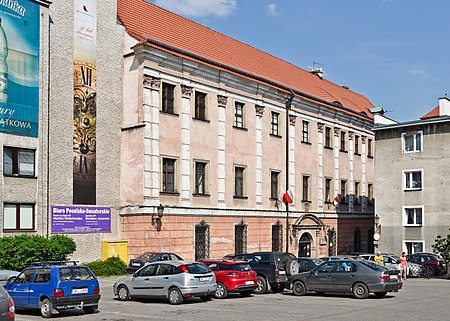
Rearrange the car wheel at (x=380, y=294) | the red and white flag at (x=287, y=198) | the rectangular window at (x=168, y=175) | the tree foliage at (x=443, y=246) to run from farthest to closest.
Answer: the red and white flag at (x=287, y=198)
the tree foliage at (x=443, y=246)
the rectangular window at (x=168, y=175)
the car wheel at (x=380, y=294)

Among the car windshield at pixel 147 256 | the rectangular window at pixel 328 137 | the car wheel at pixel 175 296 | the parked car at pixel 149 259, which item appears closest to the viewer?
the car wheel at pixel 175 296

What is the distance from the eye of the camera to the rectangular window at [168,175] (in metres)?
37.8

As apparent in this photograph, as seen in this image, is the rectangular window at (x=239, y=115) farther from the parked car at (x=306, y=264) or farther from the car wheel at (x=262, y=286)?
the car wheel at (x=262, y=286)

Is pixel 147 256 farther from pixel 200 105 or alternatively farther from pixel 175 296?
pixel 200 105

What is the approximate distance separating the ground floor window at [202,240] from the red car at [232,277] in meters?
14.3

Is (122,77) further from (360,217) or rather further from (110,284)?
(360,217)

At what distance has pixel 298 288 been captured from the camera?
27.0m

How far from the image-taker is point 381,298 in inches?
1008

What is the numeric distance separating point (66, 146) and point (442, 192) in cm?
2417

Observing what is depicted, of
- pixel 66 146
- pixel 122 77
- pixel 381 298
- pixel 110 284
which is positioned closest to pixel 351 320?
pixel 381 298

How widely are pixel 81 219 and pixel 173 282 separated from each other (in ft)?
44.7

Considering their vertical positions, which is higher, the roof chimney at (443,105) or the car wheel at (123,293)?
the roof chimney at (443,105)

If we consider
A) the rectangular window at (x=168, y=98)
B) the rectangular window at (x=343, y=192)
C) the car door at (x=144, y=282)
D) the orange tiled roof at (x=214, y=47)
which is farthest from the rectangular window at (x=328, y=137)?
the car door at (x=144, y=282)

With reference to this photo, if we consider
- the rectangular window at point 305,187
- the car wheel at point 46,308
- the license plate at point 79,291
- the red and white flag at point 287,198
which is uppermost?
the rectangular window at point 305,187
